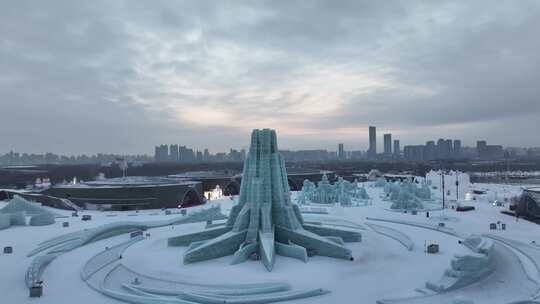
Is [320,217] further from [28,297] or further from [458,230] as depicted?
[28,297]

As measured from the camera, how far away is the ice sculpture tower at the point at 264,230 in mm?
33312

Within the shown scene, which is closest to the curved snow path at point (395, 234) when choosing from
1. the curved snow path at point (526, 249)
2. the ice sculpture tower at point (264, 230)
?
the ice sculpture tower at point (264, 230)

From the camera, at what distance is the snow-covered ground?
2562 centimetres

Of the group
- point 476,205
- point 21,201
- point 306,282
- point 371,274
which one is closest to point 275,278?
point 306,282

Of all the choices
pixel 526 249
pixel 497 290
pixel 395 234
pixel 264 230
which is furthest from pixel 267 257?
pixel 526 249

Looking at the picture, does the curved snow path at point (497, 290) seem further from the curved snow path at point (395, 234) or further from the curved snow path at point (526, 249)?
the curved snow path at point (395, 234)

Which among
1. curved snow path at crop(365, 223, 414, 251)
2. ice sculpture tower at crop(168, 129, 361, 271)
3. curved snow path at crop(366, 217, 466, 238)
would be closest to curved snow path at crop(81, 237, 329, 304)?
ice sculpture tower at crop(168, 129, 361, 271)

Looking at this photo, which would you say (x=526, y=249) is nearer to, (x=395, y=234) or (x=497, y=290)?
(x=395, y=234)

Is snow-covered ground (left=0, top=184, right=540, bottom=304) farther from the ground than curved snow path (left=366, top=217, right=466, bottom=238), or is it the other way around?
curved snow path (left=366, top=217, right=466, bottom=238)

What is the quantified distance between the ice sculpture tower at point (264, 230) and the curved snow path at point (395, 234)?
4261mm

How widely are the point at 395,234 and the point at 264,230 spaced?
49.0 ft

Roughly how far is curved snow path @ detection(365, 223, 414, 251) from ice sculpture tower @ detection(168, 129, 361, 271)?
168 inches

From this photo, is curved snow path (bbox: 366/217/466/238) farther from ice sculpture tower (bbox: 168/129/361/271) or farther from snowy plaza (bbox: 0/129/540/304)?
ice sculpture tower (bbox: 168/129/361/271)

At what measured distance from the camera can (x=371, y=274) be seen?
29125mm
